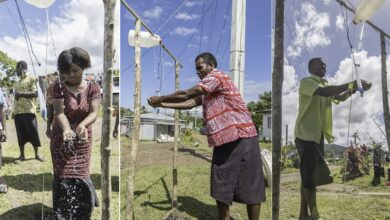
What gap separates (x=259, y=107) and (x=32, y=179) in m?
1.51

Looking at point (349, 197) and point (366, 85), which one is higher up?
point (366, 85)

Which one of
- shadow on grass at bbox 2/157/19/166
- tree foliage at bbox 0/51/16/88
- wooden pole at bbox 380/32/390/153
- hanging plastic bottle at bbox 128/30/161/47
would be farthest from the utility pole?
shadow on grass at bbox 2/157/19/166

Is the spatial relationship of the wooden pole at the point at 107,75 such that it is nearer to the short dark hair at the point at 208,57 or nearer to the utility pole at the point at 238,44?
the short dark hair at the point at 208,57

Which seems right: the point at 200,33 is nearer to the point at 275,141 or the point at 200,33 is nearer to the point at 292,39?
the point at 292,39

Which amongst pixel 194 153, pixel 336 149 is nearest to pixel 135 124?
pixel 194 153

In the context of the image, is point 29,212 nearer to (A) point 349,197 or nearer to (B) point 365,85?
(A) point 349,197

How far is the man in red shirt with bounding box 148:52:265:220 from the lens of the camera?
2.27 m

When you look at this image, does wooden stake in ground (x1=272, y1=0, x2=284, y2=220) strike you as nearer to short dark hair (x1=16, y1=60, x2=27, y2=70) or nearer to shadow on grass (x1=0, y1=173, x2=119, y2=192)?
shadow on grass (x1=0, y1=173, x2=119, y2=192)

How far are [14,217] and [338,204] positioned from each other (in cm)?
208

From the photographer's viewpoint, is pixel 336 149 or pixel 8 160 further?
pixel 8 160

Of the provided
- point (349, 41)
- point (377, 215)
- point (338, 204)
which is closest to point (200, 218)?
point (338, 204)

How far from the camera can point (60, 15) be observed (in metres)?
2.56

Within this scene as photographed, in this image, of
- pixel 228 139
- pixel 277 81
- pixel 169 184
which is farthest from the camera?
pixel 169 184

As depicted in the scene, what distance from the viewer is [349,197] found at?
2.60m
